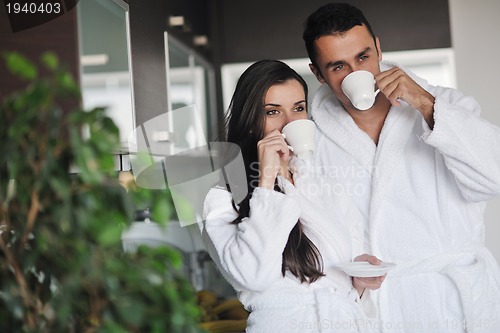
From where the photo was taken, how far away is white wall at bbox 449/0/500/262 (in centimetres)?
280

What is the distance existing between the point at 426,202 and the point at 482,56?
1453 mm

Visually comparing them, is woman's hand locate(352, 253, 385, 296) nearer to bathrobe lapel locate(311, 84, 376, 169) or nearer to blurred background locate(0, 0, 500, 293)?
bathrobe lapel locate(311, 84, 376, 169)

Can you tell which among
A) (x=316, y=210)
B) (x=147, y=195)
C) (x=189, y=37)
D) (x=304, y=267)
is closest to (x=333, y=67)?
(x=316, y=210)

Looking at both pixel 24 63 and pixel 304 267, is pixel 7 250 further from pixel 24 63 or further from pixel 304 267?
pixel 304 267

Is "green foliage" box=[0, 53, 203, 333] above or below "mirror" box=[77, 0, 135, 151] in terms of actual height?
below

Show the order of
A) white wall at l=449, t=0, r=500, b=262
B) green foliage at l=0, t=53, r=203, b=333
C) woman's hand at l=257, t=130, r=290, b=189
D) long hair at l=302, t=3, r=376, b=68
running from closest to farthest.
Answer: green foliage at l=0, t=53, r=203, b=333, woman's hand at l=257, t=130, r=290, b=189, long hair at l=302, t=3, r=376, b=68, white wall at l=449, t=0, r=500, b=262

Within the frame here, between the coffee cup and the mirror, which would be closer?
the coffee cup

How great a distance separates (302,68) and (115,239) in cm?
237

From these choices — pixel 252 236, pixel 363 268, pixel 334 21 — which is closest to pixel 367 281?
pixel 363 268

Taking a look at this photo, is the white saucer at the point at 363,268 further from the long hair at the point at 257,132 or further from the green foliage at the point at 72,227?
the green foliage at the point at 72,227

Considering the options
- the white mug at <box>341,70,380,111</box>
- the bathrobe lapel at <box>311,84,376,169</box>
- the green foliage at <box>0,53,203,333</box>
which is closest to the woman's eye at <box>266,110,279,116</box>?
the white mug at <box>341,70,380,111</box>

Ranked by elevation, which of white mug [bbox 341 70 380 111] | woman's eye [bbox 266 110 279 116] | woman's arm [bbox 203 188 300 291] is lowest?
woman's arm [bbox 203 188 300 291]

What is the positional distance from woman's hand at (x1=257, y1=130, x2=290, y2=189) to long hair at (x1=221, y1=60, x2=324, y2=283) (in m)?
0.07

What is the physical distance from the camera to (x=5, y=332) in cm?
62
